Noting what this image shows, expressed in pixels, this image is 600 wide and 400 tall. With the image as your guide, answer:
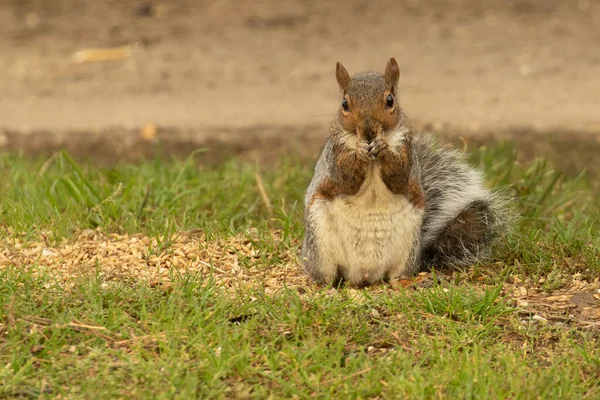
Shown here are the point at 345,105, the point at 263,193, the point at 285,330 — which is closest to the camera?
the point at 285,330

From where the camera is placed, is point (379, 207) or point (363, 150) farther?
point (379, 207)

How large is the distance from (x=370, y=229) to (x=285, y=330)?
0.59 metres

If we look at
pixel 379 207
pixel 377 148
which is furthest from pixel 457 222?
pixel 377 148

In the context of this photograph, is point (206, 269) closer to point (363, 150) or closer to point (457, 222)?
point (363, 150)

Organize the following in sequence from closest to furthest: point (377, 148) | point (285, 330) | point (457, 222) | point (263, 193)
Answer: point (285, 330) < point (377, 148) < point (457, 222) < point (263, 193)

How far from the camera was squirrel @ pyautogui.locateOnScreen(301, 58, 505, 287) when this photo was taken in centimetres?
377

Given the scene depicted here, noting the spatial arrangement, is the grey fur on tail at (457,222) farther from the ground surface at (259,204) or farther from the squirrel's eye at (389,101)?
the squirrel's eye at (389,101)

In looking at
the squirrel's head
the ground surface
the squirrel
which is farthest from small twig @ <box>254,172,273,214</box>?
the squirrel's head

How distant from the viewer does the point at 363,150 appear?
12.2 ft

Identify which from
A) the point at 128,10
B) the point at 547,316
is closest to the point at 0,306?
the point at 547,316

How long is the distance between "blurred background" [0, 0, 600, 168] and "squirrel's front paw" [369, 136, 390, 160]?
2.73 meters

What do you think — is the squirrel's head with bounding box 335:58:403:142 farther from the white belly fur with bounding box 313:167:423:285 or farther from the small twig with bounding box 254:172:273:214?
the small twig with bounding box 254:172:273:214

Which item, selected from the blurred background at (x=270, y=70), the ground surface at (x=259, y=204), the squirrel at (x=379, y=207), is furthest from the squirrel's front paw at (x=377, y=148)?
the blurred background at (x=270, y=70)

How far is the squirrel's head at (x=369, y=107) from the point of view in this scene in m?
3.73
